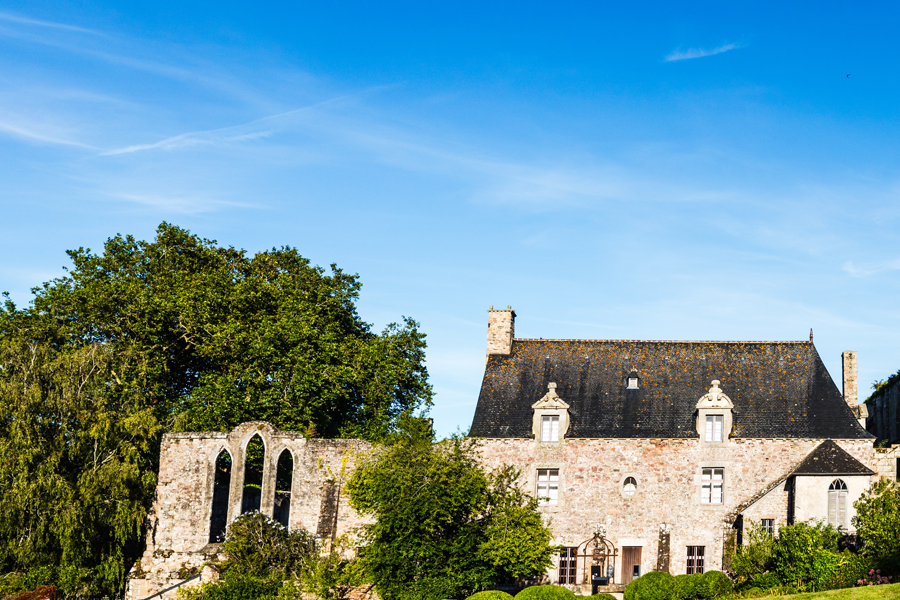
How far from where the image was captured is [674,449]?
108 feet

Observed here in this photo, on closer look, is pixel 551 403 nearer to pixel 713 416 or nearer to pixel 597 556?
pixel 597 556

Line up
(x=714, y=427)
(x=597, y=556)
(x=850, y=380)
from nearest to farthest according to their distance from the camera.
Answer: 1. (x=597, y=556)
2. (x=714, y=427)
3. (x=850, y=380)

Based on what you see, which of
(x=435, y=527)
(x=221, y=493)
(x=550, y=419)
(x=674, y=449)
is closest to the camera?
(x=435, y=527)

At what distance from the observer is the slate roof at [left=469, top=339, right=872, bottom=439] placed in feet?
108

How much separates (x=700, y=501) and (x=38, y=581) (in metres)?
22.2

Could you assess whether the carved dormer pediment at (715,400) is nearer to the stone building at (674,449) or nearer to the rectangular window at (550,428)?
the stone building at (674,449)

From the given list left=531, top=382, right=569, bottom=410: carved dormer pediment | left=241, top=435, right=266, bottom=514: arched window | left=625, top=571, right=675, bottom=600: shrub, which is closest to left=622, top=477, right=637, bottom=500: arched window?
left=531, top=382, right=569, bottom=410: carved dormer pediment

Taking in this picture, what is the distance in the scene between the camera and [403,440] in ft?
95.5

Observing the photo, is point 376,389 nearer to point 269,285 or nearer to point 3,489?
point 269,285

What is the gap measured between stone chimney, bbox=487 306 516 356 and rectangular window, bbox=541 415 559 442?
12.2 ft

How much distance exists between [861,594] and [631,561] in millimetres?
10257

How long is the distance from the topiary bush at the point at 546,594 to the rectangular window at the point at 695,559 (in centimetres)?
644

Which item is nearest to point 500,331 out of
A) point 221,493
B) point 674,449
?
point 674,449

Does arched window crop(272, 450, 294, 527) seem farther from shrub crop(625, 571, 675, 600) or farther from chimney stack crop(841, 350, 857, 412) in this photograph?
chimney stack crop(841, 350, 857, 412)
